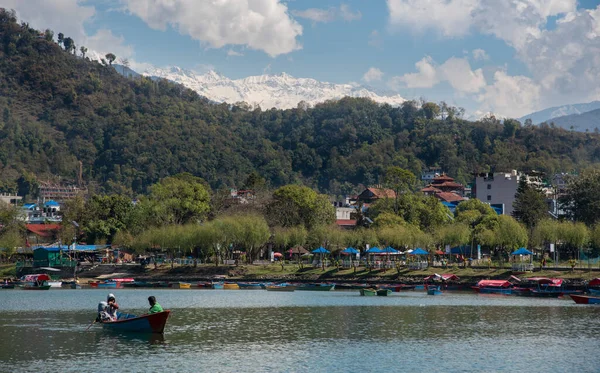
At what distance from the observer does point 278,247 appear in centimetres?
11100

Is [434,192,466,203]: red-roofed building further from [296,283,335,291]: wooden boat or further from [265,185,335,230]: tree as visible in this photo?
[296,283,335,291]: wooden boat

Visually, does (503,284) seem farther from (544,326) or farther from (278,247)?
(278,247)

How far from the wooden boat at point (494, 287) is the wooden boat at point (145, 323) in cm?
3836

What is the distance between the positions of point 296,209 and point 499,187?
51.8 metres

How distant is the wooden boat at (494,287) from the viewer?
238 ft

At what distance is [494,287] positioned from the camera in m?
73.6

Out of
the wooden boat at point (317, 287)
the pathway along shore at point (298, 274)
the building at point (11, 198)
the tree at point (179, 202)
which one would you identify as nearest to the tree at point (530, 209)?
the pathway along shore at point (298, 274)

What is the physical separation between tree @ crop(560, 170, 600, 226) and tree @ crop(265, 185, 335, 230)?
32.3m

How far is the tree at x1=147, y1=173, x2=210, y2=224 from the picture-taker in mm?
108794

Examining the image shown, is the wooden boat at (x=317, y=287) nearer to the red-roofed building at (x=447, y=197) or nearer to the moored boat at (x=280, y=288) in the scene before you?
the moored boat at (x=280, y=288)

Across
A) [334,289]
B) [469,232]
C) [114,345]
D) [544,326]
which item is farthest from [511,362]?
[469,232]

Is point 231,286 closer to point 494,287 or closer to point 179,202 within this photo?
point 494,287

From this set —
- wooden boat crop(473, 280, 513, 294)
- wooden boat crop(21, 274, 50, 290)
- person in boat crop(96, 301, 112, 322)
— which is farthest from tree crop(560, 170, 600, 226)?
person in boat crop(96, 301, 112, 322)

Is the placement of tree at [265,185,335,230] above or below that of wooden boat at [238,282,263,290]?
above
